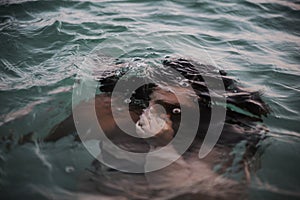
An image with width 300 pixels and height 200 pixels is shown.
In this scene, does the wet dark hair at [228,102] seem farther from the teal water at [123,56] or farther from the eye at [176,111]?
the teal water at [123,56]

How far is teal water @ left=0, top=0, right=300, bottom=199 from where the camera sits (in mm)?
2457

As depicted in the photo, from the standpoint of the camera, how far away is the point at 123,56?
4.46 m

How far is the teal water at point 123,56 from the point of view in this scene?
96.7 inches

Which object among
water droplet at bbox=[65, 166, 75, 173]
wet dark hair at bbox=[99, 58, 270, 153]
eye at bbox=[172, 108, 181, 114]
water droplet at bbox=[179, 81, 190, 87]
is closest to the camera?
water droplet at bbox=[65, 166, 75, 173]

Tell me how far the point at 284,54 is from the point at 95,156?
13.1 ft

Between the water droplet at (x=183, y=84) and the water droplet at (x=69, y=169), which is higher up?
the water droplet at (x=183, y=84)

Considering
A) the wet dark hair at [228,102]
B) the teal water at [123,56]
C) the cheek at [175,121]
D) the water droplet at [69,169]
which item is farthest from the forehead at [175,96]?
the water droplet at [69,169]

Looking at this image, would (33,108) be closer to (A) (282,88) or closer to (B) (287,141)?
(B) (287,141)

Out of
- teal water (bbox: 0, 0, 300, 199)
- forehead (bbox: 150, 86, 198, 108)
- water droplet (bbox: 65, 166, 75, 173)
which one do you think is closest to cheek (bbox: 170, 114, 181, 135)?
Answer: forehead (bbox: 150, 86, 198, 108)

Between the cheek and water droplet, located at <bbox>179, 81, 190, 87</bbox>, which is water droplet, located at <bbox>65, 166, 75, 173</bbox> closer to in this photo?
the cheek

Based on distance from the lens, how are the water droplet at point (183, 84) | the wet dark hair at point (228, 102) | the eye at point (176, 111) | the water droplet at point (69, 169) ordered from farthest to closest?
1. the water droplet at point (183, 84)
2. the eye at point (176, 111)
3. the wet dark hair at point (228, 102)
4. the water droplet at point (69, 169)

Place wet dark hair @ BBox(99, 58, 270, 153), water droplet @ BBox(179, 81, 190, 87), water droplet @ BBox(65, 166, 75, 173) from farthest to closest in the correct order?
water droplet @ BBox(179, 81, 190, 87), wet dark hair @ BBox(99, 58, 270, 153), water droplet @ BBox(65, 166, 75, 173)

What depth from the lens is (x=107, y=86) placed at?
135 inches

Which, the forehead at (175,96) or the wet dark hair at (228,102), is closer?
the wet dark hair at (228,102)
